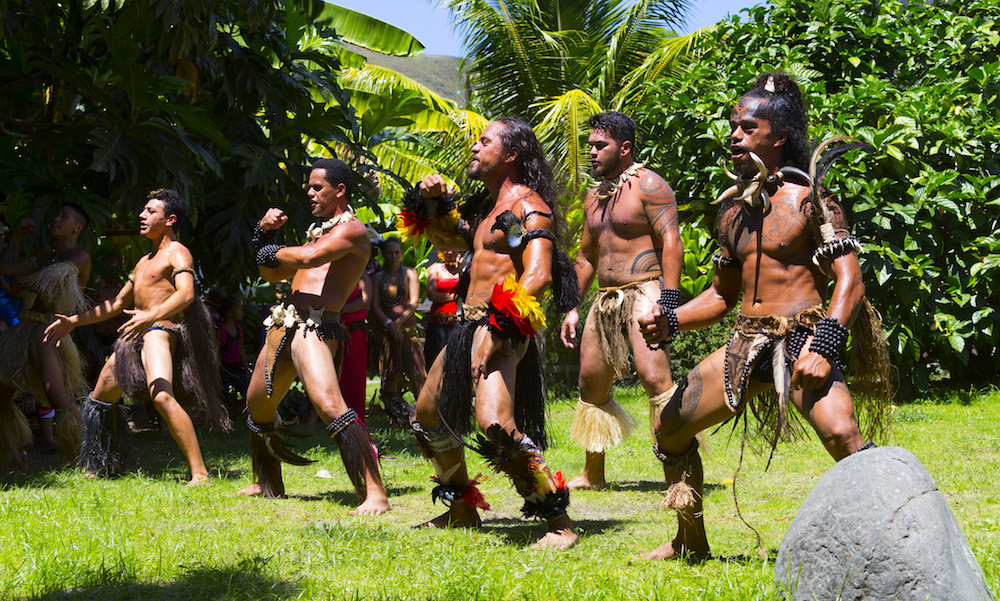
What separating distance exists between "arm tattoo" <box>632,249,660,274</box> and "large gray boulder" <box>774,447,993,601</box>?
8.85ft

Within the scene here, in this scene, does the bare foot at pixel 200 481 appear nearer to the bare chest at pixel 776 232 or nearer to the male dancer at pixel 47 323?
the male dancer at pixel 47 323

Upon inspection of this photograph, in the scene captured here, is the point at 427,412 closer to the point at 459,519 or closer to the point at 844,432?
the point at 459,519

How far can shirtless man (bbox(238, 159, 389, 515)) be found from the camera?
560cm

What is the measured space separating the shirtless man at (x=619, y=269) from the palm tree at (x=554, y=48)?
1302cm

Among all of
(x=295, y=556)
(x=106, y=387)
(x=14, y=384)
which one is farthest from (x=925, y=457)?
(x=14, y=384)

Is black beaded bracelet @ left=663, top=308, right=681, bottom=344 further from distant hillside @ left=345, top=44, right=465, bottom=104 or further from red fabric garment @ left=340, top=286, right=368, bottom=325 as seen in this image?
distant hillside @ left=345, top=44, right=465, bottom=104

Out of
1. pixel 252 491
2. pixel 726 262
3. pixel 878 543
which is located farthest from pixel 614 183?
pixel 878 543

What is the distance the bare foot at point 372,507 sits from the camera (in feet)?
18.1

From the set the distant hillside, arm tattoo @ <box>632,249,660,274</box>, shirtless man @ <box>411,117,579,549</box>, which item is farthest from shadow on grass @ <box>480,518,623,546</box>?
the distant hillside

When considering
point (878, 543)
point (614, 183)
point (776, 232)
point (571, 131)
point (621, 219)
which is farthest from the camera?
point (571, 131)

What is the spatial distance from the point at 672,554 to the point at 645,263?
7.09 ft

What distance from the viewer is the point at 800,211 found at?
3.89 m

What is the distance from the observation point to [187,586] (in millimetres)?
3766

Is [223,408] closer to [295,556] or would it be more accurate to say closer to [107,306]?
[107,306]
